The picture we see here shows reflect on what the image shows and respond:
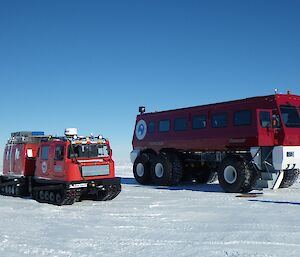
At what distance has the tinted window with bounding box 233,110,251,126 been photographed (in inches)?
620

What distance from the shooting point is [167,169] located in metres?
18.7

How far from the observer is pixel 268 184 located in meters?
15.3

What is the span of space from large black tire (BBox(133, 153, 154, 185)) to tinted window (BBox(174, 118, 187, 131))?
198cm

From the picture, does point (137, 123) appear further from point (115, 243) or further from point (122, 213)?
point (115, 243)

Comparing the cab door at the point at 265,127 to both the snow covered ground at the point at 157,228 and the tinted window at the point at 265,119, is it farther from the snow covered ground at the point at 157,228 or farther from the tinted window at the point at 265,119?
the snow covered ground at the point at 157,228

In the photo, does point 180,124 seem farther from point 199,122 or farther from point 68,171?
point 68,171

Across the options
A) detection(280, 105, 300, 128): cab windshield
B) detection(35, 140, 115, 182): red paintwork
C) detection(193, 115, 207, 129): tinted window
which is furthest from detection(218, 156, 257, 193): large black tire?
detection(35, 140, 115, 182): red paintwork

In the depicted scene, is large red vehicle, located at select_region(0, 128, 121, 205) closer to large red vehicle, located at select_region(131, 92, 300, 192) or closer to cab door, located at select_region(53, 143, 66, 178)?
cab door, located at select_region(53, 143, 66, 178)

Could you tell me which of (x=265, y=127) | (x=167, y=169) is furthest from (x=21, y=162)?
(x=265, y=127)

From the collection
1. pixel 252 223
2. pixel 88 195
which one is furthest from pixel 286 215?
pixel 88 195

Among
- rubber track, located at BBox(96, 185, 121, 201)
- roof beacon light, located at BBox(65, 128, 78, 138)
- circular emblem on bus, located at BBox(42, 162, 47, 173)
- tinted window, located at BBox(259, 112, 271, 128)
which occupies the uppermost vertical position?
tinted window, located at BBox(259, 112, 271, 128)

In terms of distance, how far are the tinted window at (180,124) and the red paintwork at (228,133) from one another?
169mm

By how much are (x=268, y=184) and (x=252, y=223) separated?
6.42 metres

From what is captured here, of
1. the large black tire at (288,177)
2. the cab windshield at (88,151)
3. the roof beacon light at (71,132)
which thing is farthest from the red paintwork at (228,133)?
the roof beacon light at (71,132)
